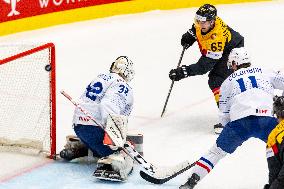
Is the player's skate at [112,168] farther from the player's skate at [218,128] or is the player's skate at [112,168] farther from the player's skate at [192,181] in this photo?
the player's skate at [218,128]

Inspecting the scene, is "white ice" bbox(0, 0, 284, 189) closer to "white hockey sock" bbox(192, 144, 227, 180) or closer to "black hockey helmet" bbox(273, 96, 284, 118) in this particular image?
"white hockey sock" bbox(192, 144, 227, 180)

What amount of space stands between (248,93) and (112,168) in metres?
1.01

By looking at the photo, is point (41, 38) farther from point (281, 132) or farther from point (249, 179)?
point (281, 132)

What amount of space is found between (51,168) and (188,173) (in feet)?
3.09

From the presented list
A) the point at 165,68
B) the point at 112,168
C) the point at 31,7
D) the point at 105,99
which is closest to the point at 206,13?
the point at 105,99

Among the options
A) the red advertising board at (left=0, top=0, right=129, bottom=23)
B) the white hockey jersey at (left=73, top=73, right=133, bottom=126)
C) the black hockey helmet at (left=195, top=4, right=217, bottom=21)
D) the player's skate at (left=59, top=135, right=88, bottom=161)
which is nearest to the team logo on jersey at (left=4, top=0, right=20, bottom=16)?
the red advertising board at (left=0, top=0, right=129, bottom=23)

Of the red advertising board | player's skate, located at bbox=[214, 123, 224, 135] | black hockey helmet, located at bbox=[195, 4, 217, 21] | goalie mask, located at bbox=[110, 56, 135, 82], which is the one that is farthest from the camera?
the red advertising board

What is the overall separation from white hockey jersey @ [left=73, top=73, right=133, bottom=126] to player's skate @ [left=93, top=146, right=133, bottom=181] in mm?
257

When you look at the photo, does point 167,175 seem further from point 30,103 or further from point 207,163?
point 30,103

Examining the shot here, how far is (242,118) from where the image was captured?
480 cm

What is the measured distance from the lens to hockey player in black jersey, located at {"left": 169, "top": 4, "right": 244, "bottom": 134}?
6.19 m

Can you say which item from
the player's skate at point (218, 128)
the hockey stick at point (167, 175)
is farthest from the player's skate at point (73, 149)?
the player's skate at point (218, 128)

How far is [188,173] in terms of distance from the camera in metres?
5.27

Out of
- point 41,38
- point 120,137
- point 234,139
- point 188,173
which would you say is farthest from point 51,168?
point 41,38
